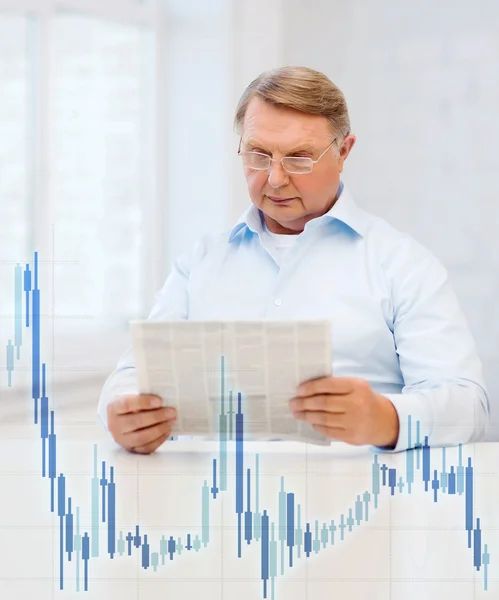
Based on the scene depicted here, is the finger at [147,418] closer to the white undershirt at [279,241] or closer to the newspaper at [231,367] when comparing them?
the newspaper at [231,367]

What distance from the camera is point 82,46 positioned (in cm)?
137

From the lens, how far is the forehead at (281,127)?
993 millimetres

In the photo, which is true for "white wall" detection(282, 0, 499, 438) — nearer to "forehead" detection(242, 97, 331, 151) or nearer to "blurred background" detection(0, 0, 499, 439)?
"blurred background" detection(0, 0, 499, 439)

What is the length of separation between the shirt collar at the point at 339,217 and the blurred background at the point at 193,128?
0.97 feet

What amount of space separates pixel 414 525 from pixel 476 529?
0.23 feet

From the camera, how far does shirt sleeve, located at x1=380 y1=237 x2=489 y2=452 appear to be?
0.85 metres

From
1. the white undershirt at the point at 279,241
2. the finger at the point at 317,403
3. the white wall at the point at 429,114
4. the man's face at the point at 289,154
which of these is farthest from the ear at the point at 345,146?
the finger at the point at 317,403

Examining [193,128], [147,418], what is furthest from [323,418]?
[193,128]

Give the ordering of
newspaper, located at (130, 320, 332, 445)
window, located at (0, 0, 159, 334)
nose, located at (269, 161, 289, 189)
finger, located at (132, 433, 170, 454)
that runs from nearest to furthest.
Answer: newspaper, located at (130, 320, 332, 445) < finger, located at (132, 433, 170, 454) < nose, located at (269, 161, 289, 189) < window, located at (0, 0, 159, 334)

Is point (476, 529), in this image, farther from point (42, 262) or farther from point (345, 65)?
point (345, 65)

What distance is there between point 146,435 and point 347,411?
202 mm

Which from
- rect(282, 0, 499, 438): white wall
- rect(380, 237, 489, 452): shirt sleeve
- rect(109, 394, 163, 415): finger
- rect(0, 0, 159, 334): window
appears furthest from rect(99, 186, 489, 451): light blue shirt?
rect(282, 0, 499, 438): white wall

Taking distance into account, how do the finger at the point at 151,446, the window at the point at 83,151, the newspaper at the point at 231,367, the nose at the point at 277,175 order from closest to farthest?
the newspaper at the point at 231,367 < the finger at the point at 151,446 < the nose at the point at 277,175 < the window at the point at 83,151

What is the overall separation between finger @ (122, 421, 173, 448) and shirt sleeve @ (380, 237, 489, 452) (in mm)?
241
